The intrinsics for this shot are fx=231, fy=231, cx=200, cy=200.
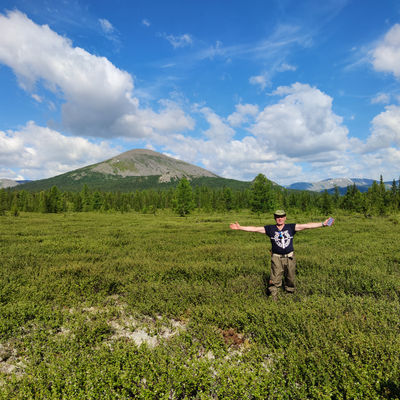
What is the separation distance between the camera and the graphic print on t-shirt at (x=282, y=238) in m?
6.24

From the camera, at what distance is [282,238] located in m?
6.27

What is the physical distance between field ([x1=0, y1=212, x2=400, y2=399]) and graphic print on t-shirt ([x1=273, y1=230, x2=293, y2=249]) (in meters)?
1.41

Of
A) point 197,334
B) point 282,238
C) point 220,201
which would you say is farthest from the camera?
point 220,201

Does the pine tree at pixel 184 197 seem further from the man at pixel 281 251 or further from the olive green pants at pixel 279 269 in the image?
the olive green pants at pixel 279 269

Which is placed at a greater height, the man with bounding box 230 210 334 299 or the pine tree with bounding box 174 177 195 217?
the pine tree with bounding box 174 177 195 217

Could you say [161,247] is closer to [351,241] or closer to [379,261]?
[379,261]

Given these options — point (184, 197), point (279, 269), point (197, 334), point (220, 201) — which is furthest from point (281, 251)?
point (220, 201)

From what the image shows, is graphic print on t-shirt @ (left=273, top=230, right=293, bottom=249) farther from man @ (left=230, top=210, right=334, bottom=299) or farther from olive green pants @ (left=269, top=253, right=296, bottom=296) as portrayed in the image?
olive green pants @ (left=269, top=253, right=296, bottom=296)

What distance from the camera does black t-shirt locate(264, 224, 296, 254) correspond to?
6.25 meters

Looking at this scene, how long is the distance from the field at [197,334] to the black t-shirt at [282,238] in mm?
1274

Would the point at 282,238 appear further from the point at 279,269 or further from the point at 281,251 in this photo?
the point at 279,269

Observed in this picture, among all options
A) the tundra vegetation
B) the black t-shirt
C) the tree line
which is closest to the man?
the black t-shirt

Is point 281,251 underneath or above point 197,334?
above

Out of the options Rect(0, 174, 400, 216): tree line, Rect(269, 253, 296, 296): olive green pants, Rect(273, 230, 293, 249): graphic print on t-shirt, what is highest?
Rect(0, 174, 400, 216): tree line
